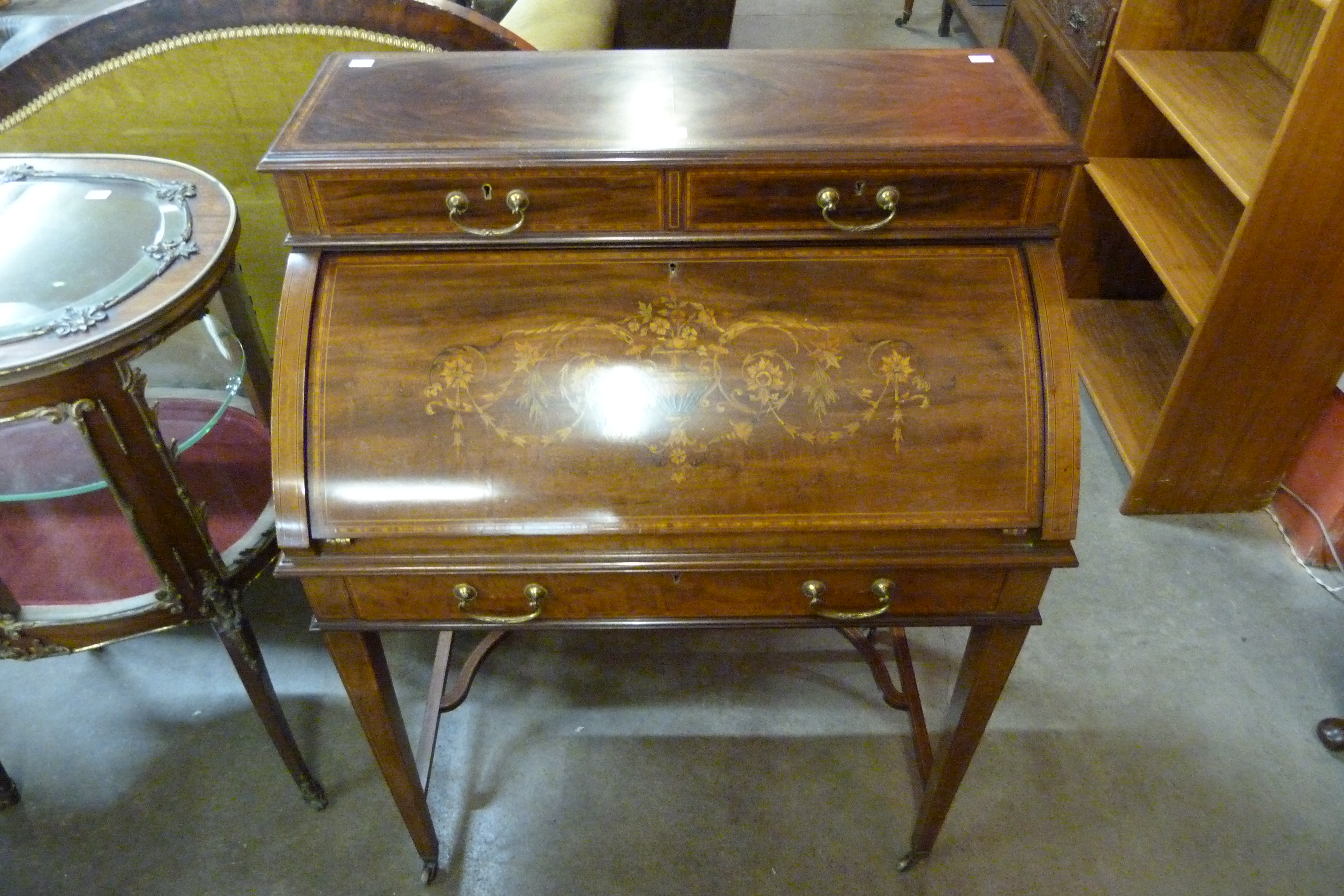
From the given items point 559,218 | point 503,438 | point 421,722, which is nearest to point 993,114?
point 559,218

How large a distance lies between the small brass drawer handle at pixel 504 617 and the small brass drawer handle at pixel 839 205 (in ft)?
1.85

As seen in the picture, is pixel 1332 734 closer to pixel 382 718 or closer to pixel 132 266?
pixel 382 718

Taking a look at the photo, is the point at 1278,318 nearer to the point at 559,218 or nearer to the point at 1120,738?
the point at 1120,738

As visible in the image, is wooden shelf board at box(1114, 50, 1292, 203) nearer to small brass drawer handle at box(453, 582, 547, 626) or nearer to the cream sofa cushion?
the cream sofa cushion

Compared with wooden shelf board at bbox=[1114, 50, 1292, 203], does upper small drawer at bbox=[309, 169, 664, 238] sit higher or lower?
higher

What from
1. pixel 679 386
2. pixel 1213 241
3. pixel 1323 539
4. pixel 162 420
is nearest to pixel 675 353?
pixel 679 386

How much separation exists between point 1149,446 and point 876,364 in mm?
1332

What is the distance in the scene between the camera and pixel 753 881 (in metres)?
1.58

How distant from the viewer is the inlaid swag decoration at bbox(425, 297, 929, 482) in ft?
3.54

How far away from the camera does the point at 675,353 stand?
1.09 m

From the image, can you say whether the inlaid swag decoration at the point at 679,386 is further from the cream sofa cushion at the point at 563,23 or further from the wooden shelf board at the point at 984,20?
the wooden shelf board at the point at 984,20

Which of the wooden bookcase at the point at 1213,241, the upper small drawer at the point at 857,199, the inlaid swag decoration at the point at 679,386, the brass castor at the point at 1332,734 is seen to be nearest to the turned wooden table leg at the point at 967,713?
the inlaid swag decoration at the point at 679,386

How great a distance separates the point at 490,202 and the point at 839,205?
407 mm

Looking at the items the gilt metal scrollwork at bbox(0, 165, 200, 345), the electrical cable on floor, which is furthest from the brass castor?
the gilt metal scrollwork at bbox(0, 165, 200, 345)
